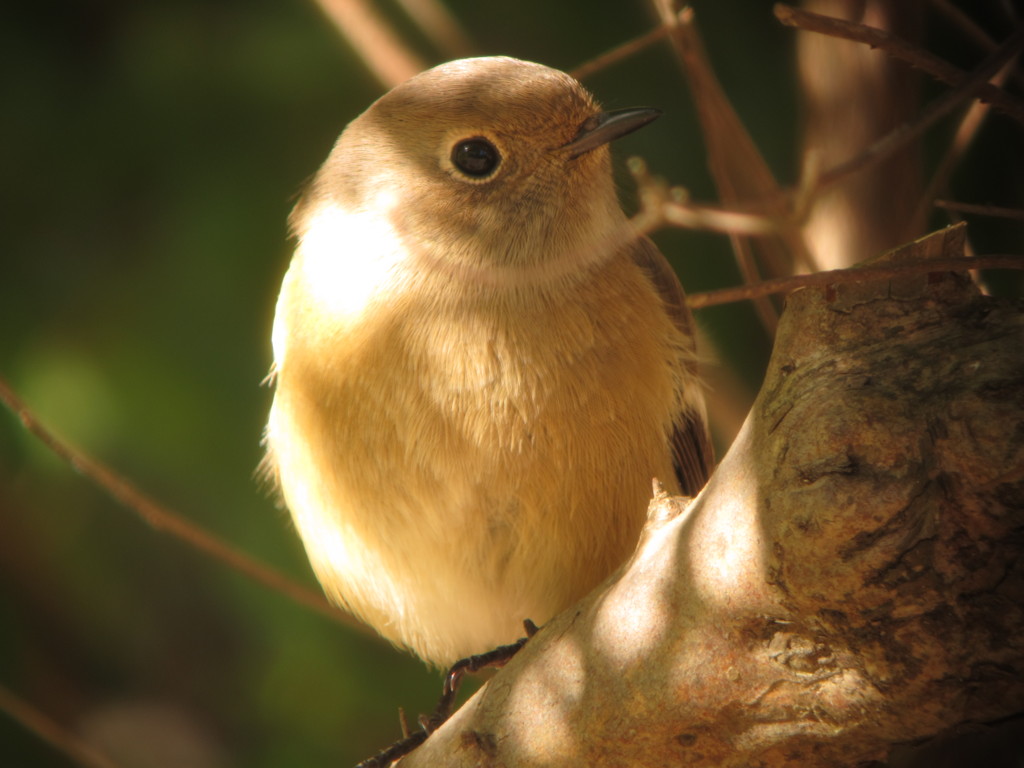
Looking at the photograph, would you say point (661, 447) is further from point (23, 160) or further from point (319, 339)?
point (23, 160)

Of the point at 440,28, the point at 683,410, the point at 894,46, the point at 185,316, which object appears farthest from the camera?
the point at 185,316

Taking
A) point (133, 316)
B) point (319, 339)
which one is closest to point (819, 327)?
point (319, 339)

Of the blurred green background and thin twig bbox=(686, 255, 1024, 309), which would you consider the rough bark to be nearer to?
thin twig bbox=(686, 255, 1024, 309)

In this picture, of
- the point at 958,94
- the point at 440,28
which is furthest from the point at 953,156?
the point at 440,28

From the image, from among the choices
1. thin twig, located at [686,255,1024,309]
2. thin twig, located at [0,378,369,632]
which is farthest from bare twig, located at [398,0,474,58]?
thin twig, located at [686,255,1024,309]

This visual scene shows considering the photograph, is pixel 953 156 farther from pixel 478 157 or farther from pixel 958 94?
pixel 478 157

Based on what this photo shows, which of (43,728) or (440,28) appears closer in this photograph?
(43,728)

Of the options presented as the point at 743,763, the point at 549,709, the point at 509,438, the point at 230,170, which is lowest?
the point at 743,763
